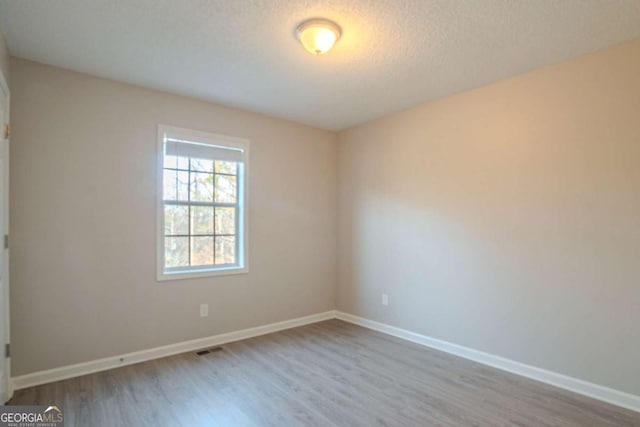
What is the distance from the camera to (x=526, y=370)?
9.56 ft

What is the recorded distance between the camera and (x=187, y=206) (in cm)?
363

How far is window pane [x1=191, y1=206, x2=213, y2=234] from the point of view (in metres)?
3.68

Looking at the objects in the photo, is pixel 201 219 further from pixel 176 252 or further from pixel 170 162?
pixel 170 162

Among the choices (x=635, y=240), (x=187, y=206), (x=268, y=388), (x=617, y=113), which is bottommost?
(x=268, y=388)

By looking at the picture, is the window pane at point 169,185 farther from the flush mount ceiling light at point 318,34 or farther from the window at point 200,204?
the flush mount ceiling light at point 318,34

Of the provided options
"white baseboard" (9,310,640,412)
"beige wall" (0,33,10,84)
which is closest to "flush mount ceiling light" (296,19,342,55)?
"beige wall" (0,33,10,84)

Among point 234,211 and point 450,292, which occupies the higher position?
point 234,211

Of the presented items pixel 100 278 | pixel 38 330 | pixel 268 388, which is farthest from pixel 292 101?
pixel 38 330

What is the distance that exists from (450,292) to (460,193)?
1003 millimetres

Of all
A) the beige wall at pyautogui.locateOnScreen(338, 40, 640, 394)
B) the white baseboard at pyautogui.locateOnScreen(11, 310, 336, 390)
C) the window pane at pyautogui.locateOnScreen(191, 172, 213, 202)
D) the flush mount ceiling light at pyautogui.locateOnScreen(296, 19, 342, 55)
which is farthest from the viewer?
the window pane at pyautogui.locateOnScreen(191, 172, 213, 202)

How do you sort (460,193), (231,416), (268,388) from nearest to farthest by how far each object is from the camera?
(231,416) → (268,388) → (460,193)

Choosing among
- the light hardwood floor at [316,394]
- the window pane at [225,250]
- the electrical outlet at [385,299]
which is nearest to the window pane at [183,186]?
the window pane at [225,250]

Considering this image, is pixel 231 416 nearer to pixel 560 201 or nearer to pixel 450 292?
pixel 450 292

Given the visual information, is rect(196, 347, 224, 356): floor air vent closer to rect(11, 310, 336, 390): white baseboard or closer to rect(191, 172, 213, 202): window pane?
rect(11, 310, 336, 390): white baseboard
